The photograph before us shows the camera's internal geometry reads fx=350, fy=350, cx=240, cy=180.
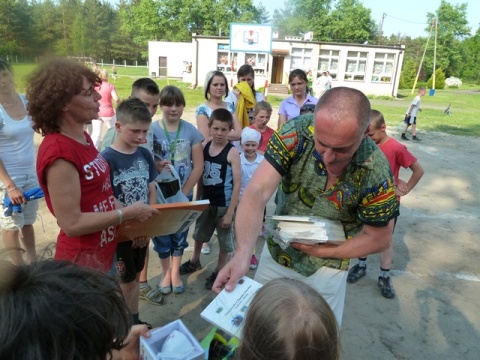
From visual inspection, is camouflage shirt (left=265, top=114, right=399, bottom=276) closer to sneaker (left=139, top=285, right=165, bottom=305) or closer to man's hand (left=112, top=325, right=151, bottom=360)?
man's hand (left=112, top=325, right=151, bottom=360)

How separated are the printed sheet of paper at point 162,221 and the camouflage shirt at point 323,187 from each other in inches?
25.1

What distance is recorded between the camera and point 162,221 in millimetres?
2490

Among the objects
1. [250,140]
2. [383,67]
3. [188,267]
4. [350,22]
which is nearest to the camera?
[188,267]

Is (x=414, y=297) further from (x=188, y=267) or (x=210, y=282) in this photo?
(x=188, y=267)

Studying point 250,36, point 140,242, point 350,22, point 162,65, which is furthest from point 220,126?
point 350,22

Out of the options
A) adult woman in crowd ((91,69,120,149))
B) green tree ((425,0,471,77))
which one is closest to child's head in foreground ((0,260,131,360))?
adult woman in crowd ((91,69,120,149))

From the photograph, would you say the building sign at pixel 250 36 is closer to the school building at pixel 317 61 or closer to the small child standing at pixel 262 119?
the school building at pixel 317 61

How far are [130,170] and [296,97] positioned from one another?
3301 millimetres

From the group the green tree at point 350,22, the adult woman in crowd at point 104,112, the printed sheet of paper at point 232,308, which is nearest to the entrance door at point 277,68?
the green tree at point 350,22

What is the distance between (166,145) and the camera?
328 cm

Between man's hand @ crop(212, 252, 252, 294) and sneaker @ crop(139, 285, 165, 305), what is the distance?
5.46ft

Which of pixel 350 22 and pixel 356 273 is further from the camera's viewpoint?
pixel 350 22

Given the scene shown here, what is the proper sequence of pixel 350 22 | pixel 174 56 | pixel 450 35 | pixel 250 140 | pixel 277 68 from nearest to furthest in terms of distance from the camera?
pixel 250 140
pixel 277 68
pixel 174 56
pixel 350 22
pixel 450 35

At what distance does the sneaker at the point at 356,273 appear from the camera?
3.75m
